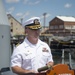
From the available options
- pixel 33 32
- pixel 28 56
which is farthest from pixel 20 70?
pixel 33 32

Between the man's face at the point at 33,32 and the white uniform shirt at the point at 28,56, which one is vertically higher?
the man's face at the point at 33,32

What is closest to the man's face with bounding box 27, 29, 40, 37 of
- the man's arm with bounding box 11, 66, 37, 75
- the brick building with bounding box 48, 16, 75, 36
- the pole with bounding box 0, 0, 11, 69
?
the man's arm with bounding box 11, 66, 37, 75

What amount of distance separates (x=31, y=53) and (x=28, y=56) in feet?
0.17

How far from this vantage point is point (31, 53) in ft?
10.8

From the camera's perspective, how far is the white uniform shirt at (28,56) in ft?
10.7

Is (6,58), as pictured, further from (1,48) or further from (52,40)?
(52,40)

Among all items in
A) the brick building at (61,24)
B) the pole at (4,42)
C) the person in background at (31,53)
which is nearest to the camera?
the person in background at (31,53)

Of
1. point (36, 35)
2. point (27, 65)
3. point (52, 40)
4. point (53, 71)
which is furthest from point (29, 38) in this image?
point (52, 40)

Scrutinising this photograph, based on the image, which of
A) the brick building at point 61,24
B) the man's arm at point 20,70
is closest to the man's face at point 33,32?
the man's arm at point 20,70

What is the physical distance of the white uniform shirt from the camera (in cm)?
327

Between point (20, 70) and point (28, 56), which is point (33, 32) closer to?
point (28, 56)

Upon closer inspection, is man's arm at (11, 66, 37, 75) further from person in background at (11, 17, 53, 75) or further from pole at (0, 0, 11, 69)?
pole at (0, 0, 11, 69)

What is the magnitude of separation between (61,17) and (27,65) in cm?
8695

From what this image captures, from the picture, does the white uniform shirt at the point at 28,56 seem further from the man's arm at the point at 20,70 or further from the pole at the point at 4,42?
the pole at the point at 4,42
